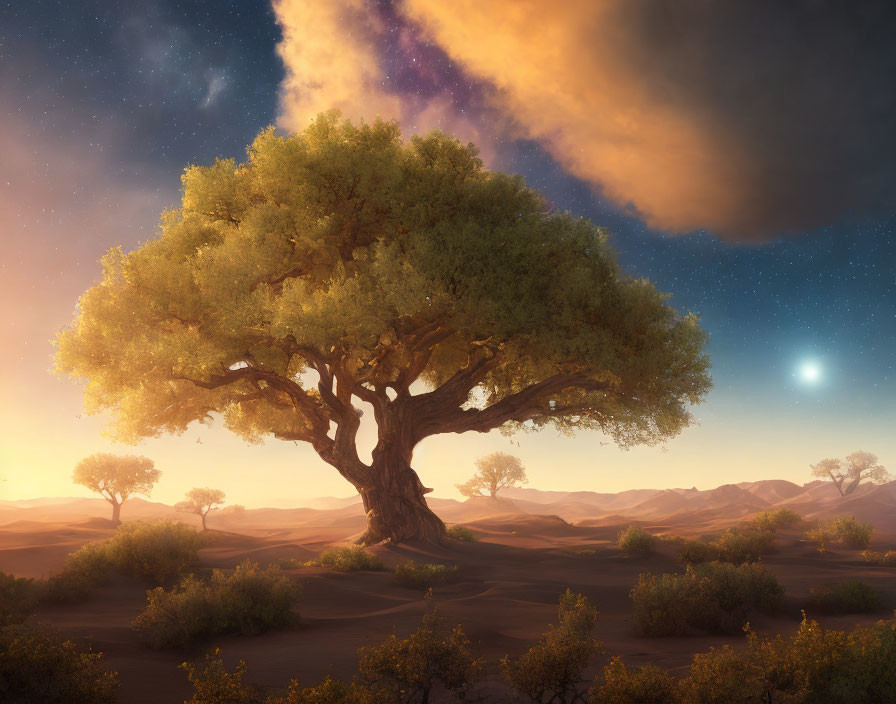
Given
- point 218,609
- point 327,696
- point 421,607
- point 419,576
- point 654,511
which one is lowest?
point 654,511

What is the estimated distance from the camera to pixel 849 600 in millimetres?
12430

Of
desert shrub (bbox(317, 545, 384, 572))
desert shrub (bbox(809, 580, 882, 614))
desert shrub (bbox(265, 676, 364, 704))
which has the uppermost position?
desert shrub (bbox(265, 676, 364, 704))

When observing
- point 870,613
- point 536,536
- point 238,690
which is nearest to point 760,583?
point 870,613

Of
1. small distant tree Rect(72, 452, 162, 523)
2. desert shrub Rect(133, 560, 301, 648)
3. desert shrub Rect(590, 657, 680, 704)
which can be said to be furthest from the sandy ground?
small distant tree Rect(72, 452, 162, 523)

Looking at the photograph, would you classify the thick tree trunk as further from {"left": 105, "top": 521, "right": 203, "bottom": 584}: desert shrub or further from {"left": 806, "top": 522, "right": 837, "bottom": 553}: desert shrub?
{"left": 806, "top": 522, "right": 837, "bottom": 553}: desert shrub

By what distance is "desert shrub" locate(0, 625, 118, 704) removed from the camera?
5672mm

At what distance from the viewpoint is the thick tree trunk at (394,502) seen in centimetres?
2389

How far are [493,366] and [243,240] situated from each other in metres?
10.9

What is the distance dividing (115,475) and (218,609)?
5810cm

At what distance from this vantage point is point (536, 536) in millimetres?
36688

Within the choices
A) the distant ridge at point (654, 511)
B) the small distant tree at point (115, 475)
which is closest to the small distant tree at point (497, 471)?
the distant ridge at point (654, 511)

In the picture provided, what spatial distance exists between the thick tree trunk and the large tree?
182 inches

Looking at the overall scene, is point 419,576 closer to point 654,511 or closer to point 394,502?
point 394,502

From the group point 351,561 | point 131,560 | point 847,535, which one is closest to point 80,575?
point 131,560
